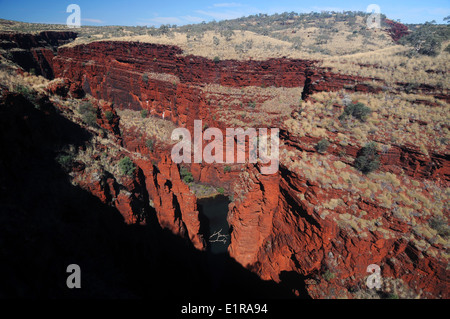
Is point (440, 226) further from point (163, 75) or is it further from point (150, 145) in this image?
point (163, 75)

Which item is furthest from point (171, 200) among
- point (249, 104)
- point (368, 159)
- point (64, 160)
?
point (249, 104)

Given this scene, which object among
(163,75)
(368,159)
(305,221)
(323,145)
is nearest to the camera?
(368,159)

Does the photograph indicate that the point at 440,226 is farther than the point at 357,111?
No

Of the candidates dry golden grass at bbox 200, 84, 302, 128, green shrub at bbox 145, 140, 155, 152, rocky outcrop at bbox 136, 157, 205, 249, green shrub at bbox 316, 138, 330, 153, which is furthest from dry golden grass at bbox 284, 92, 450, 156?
green shrub at bbox 145, 140, 155, 152

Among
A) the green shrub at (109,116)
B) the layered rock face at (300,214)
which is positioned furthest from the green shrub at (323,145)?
the green shrub at (109,116)

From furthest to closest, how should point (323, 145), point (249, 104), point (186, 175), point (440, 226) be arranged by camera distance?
point (186, 175)
point (249, 104)
point (323, 145)
point (440, 226)

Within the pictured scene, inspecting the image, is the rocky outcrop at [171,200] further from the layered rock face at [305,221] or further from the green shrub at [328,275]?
the green shrub at [328,275]
